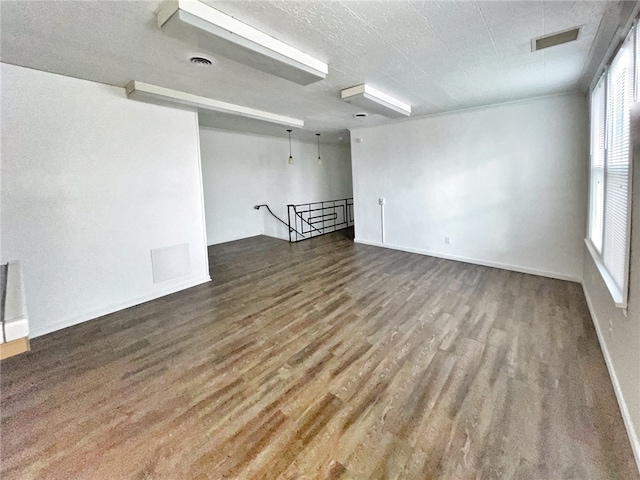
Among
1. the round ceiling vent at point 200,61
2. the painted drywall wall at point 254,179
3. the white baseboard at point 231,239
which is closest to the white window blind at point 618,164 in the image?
the round ceiling vent at point 200,61

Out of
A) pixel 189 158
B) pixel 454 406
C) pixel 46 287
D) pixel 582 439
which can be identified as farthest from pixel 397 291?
pixel 46 287

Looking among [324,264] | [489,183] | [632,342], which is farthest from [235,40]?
[489,183]

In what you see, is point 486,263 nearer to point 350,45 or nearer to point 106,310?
point 350,45

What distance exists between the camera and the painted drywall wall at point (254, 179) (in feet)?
23.5

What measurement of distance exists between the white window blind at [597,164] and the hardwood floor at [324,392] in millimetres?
880

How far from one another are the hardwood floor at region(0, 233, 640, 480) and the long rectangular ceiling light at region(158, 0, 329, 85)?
8.29 feet

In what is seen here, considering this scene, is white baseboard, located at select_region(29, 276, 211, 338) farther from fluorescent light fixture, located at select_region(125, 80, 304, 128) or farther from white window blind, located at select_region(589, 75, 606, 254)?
white window blind, located at select_region(589, 75, 606, 254)

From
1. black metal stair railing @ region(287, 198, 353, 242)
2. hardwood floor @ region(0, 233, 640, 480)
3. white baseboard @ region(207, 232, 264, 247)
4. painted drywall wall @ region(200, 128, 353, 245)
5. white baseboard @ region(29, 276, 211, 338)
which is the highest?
painted drywall wall @ region(200, 128, 353, 245)

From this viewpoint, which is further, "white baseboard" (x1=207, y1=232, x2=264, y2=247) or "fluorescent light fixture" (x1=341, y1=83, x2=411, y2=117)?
"white baseboard" (x1=207, y1=232, x2=264, y2=247)

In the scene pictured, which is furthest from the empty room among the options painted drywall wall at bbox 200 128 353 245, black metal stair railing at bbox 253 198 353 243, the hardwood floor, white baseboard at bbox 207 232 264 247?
black metal stair railing at bbox 253 198 353 243

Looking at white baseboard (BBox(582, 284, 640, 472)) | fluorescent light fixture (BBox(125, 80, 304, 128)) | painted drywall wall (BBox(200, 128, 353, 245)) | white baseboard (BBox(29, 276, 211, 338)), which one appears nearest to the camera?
white baseboard (BBox(582, 284, 640, 472))

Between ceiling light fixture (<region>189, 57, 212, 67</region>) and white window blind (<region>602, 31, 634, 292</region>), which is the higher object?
ceiling light fixture (<region>189, 57, 212, 67</region>)

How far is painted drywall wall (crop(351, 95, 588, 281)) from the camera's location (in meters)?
4.04

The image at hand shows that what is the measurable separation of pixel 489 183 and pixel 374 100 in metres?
2.46
